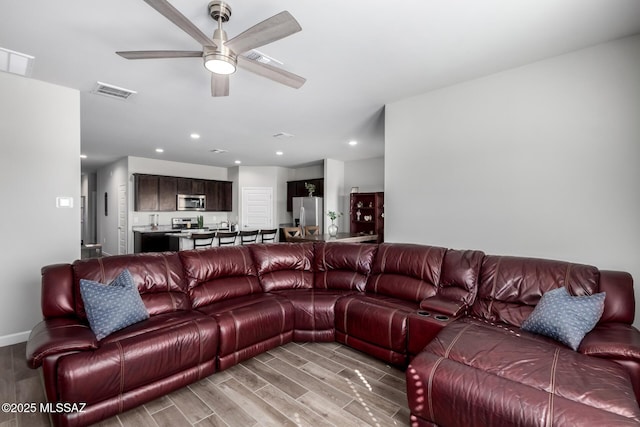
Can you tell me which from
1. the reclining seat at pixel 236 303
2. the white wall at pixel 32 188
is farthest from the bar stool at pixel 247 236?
the white wall at pixel 32 188

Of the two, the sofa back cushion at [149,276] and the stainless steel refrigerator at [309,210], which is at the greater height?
the stainless steel refrigerator at [309,210]

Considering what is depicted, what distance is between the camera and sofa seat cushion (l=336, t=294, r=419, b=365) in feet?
7.90

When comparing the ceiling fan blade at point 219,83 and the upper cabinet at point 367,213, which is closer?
the ceiling fan blade at point 219,83

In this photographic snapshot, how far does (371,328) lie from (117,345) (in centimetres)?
191

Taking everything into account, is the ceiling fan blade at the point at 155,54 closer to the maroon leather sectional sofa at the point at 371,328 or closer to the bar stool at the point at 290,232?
the maroon leather sectional sofa at the point at 371,328

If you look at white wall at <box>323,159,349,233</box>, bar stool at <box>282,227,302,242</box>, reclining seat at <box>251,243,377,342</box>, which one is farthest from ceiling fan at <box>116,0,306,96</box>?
white wall at <box>323,159,349,233</box>

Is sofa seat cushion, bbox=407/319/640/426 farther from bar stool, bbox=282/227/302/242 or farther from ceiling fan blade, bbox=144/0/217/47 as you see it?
bar stool, bbox=282/227/302/242

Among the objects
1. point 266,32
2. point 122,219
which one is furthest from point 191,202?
point 266,32

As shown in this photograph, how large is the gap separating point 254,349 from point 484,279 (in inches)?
84.2

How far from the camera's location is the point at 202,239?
16.8 feet

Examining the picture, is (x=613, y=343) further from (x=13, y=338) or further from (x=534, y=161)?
(x=13, y=338)

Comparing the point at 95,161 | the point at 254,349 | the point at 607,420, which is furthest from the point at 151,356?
the point at 95,161

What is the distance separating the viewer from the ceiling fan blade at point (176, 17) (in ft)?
4.94

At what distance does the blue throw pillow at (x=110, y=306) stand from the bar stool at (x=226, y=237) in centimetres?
290
